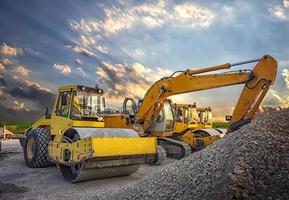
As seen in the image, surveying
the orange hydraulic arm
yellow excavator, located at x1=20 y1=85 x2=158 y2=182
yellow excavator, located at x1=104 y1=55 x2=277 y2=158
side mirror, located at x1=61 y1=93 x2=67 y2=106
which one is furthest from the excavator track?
side mirror, located at x1=61 y1=93 x2=67 y2=106

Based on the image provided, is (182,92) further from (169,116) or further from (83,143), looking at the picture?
(83,143)

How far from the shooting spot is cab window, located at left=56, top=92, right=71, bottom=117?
1130 centimetres

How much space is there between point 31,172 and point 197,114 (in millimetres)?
11947

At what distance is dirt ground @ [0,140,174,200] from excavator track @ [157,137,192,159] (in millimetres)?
2424

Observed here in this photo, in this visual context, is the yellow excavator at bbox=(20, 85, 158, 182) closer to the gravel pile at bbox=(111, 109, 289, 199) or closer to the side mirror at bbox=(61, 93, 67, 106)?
the side mirror at bbox=(61, 93, 67, 106)

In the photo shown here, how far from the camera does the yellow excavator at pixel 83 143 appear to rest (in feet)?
29.0

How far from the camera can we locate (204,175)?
5652mm

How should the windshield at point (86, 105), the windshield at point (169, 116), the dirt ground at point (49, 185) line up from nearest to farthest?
the dirt ground at point (49, 185) < the windshield at point (86, 105) < the windshield at point (169, 116)

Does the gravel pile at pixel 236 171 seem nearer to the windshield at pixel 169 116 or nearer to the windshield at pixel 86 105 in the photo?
the windshield at pixel 86 105

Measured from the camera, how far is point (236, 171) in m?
4.98

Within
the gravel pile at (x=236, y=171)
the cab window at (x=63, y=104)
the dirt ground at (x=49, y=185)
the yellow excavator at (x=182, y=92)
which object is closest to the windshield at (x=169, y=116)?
the yellow excavator at (x=182, y=92)

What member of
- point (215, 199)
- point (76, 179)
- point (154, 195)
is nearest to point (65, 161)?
point (76, 179)

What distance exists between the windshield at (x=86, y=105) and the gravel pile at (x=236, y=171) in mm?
4666

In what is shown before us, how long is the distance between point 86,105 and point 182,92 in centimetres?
379
